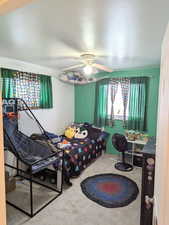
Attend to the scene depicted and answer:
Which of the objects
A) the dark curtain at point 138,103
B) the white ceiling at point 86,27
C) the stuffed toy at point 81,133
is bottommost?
the stuffed toy at point 81,133

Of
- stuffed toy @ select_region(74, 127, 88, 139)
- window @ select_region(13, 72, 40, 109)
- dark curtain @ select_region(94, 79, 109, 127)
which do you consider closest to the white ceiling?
window @ select_region(13, 72, 40, 109)

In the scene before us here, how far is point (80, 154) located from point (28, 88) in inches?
75.5

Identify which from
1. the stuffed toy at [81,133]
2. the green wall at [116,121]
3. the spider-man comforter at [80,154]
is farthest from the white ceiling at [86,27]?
the stuffed toy at [81,133]

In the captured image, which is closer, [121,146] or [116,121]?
[121,146]

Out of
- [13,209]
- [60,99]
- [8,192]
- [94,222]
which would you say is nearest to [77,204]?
[94,222]

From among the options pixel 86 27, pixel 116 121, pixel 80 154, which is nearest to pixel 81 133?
pixel 80 154

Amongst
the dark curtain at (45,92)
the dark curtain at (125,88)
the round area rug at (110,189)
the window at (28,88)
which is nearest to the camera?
the round area rug at (110,189)

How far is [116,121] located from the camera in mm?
4441

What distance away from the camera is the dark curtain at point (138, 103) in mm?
3982

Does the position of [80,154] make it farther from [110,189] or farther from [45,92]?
[45,92]

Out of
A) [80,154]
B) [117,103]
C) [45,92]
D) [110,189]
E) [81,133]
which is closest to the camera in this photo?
[110,189]

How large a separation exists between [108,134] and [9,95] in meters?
2.87

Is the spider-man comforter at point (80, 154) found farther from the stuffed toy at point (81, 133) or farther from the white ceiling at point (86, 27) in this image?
the white ceiling at point (86, 27)

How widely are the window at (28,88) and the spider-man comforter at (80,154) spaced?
54.0 inches
